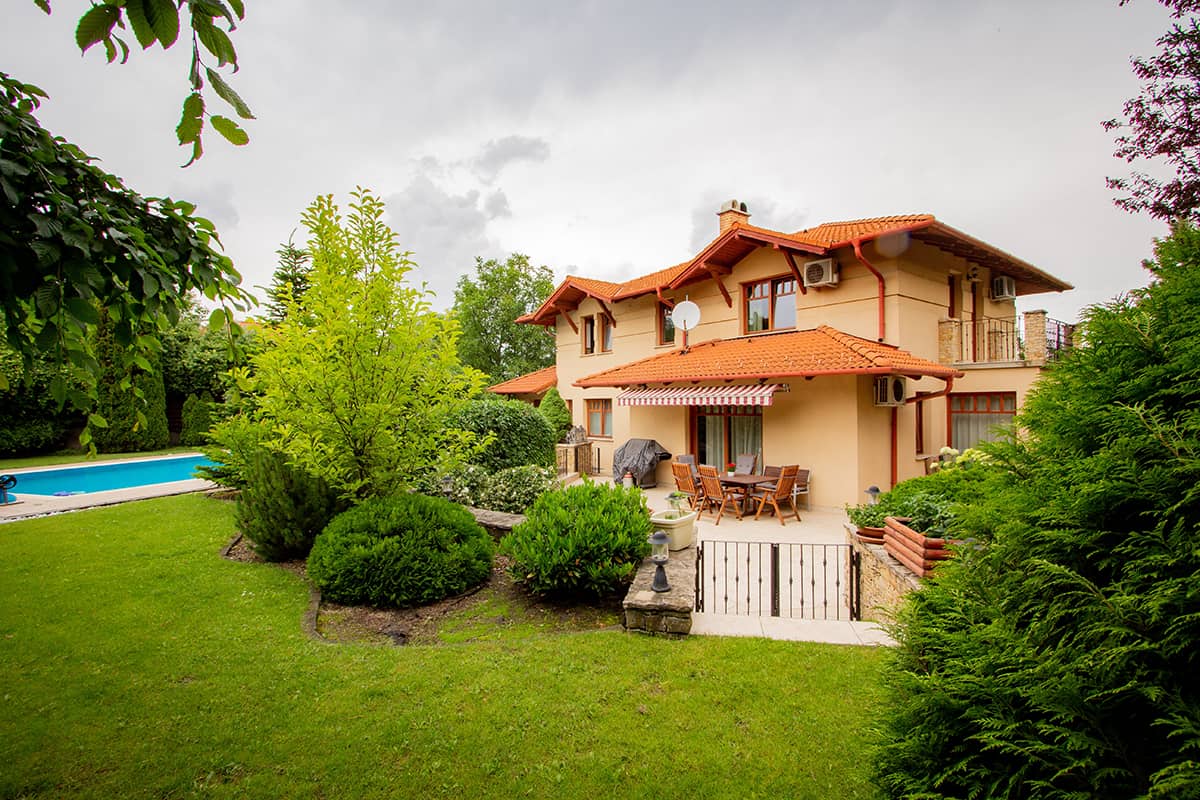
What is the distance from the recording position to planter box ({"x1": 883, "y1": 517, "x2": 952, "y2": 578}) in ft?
18.9

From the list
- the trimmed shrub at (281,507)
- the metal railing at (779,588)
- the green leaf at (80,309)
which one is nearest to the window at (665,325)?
the metal railing at (779,588)

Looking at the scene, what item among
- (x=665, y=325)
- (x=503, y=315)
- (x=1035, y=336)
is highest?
(x=503, y=315)

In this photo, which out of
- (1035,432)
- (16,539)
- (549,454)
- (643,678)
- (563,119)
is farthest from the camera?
(549,454)

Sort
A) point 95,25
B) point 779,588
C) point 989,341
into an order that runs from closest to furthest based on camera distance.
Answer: point 95,25, point 779,588, point 989,341

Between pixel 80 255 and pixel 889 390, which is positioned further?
pixel 889 390

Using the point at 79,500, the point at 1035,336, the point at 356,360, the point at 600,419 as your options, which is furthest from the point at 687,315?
the point at 79,500

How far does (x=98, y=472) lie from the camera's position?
21.6m

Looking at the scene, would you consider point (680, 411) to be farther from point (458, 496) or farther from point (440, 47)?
point (440, 47)

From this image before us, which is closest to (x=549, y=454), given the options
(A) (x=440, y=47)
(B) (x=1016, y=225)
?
(A) (x=440, y=47)

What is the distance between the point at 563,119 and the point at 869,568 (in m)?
13.0

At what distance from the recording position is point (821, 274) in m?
15.5

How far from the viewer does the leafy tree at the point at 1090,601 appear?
1.61 meters

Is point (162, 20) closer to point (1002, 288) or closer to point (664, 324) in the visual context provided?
point (664, 324)

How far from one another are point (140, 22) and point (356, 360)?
256 inches
